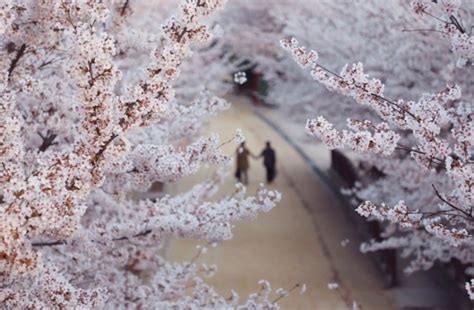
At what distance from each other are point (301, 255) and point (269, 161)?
22.2ft

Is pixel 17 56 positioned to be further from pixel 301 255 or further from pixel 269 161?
pixel 269 161

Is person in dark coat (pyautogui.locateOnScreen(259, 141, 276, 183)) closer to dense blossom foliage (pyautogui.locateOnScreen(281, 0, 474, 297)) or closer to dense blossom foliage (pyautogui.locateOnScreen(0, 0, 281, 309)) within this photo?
dense blossom foliage (pyautogui.locateOnScreen(0, 0, 281, 309))

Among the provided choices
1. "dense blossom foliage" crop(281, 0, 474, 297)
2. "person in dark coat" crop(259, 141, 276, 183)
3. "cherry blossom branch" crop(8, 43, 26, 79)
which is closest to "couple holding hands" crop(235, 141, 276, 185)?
"person in dark coat" crop(259, 141, 276, 183)

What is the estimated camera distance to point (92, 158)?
4020mm

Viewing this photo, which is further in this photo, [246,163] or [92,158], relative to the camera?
[246,163]

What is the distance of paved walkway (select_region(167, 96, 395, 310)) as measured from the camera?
40.6 ft

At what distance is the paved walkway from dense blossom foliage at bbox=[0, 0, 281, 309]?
119 inches

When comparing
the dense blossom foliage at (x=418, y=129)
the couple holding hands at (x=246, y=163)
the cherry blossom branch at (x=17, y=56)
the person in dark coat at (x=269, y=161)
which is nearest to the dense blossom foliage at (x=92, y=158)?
the cherry blossom branch at (x=17, y=56)

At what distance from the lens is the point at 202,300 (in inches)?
279

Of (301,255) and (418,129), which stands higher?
(418,129)

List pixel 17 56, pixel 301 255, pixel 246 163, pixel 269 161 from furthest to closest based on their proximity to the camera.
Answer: pixel 269 161 < pixel 246 163 < pixel 301 255 < pixel 17 56

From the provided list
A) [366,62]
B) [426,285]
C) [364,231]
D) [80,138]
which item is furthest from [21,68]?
[364,231]

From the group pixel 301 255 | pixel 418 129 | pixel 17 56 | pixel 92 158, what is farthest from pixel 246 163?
pixel 92 158

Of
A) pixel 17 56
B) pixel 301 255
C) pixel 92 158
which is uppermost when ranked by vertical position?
pixel 92 158
